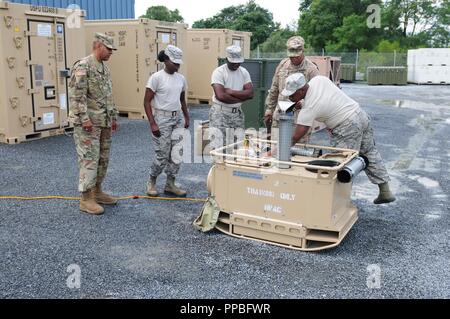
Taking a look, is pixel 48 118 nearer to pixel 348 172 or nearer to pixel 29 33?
pixel 29 33

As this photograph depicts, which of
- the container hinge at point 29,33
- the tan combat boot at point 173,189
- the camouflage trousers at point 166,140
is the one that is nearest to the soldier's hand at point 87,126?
the camouflage trousers at point 166,140

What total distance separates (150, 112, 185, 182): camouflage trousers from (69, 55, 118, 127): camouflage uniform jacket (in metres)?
0.58

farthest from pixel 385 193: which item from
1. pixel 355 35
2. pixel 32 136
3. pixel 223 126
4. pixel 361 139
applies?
pixel 355 35

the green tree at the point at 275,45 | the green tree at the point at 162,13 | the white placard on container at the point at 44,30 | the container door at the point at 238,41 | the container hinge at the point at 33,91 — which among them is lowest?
the container hinge at the point at 33,91

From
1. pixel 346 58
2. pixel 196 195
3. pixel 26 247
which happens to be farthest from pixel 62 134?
pixel 346 58

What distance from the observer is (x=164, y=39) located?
12008 millimetres

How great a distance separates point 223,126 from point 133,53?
20.7ft

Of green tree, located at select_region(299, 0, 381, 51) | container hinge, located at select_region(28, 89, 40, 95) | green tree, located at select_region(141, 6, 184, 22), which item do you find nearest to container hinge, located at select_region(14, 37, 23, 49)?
container hinge, located at select_region(28, 89, 40, 95)

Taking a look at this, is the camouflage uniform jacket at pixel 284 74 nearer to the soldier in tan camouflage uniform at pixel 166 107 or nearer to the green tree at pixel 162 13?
the soldier in tan camouflage uniform at pixel 166 107

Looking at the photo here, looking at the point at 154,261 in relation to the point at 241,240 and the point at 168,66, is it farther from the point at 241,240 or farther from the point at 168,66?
the point at 168,66

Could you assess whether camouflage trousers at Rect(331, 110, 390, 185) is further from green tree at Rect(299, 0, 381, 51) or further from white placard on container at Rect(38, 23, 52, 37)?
green tree at Rect(299, 0, 381, 51)

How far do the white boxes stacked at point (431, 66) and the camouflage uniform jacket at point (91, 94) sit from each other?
25.8m

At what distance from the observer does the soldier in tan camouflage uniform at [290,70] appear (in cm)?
553
